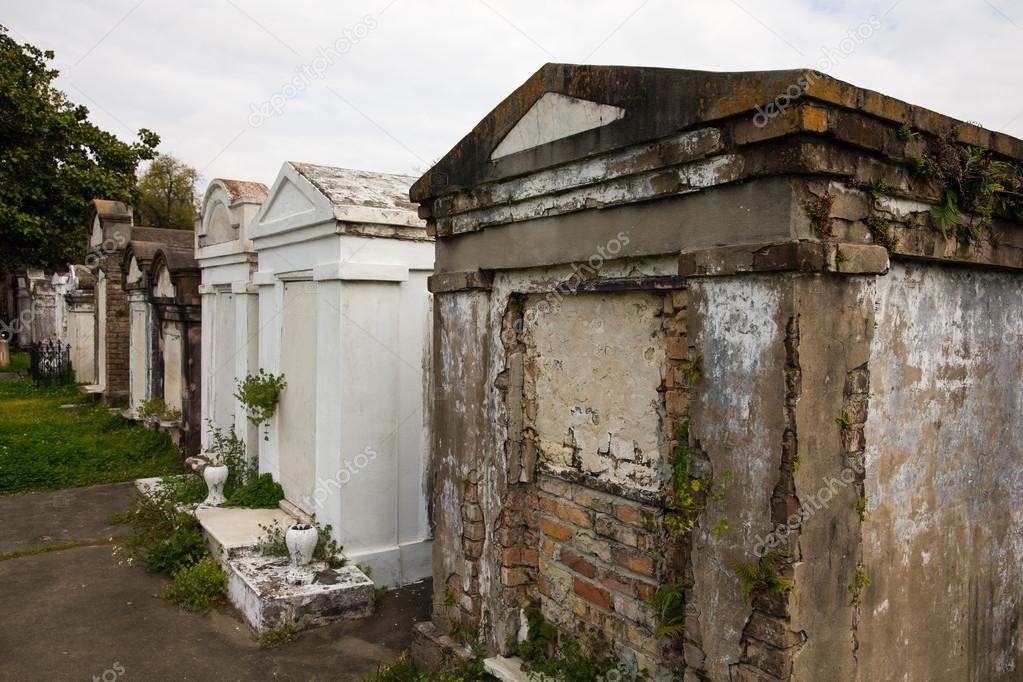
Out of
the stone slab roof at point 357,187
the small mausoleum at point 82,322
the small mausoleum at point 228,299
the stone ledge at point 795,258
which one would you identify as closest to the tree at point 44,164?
the small mausoleum at point 82,322

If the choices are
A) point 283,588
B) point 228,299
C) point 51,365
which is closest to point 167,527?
point 283,588

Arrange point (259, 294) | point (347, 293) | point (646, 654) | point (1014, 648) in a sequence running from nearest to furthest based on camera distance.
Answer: point (646, 654) < point (1014, 648) < point (347, 293) < point (259, 294)

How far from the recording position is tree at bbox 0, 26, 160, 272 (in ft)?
66.3

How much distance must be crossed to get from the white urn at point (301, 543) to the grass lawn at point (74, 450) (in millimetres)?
5176

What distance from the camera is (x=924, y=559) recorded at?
11.1 ft

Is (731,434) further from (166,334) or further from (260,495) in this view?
(166,334)

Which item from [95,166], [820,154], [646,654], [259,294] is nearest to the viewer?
[820,154]

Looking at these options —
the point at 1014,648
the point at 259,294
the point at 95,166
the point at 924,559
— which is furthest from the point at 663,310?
the point at 95,166

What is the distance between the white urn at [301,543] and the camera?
608 centimetres

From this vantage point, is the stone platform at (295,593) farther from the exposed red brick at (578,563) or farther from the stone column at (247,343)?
the exposed red brick at (578,563)

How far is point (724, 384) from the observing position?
2.96m

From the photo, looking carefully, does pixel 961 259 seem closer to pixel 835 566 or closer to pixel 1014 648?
pixel 835 566

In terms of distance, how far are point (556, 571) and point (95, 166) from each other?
22.5 m

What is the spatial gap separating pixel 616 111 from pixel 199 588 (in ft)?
17.1
